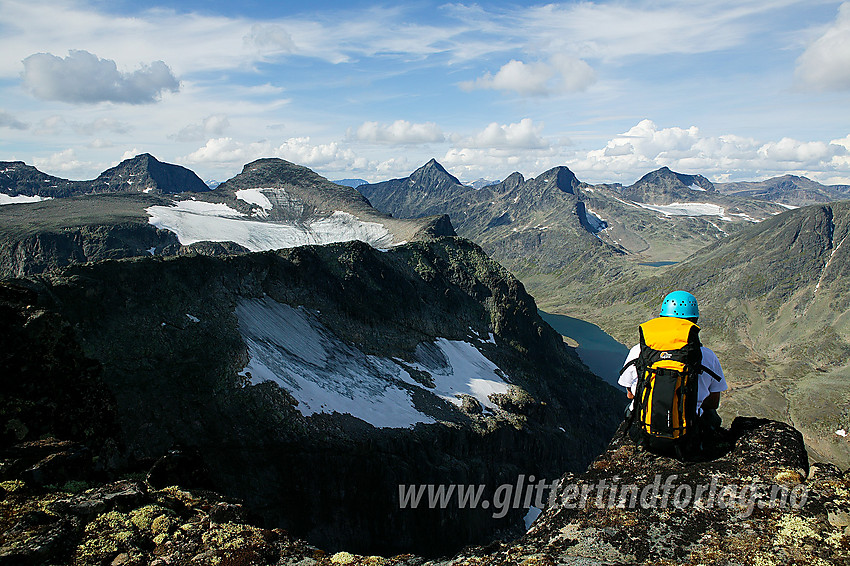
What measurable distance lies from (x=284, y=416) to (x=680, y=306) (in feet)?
102

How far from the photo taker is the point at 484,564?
8.17 meters

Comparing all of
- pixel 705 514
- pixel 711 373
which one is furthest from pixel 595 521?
pixel 711 373

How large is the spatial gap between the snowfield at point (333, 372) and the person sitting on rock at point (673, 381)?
31.8m

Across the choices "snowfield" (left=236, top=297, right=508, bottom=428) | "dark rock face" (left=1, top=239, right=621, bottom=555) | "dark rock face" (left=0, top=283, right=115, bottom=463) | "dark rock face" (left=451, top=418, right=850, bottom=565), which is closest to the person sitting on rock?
"dark rock face" (left=451, top=418, right=850, bottom=565)

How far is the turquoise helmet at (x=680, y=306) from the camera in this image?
32.5 feet

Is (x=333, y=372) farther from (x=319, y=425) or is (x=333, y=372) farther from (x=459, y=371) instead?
(x=459, y=371)

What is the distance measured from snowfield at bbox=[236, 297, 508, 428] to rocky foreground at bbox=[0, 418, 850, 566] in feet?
93.0

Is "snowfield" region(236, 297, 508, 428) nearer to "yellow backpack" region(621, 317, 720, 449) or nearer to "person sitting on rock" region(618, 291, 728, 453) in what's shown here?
"person sitting on rock" region(618, 291, 728, 453)

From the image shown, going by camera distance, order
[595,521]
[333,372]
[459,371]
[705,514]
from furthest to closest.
→ [459,371] → [333,372] → [595,521] → [705,514]

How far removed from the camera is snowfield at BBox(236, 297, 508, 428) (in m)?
42.2

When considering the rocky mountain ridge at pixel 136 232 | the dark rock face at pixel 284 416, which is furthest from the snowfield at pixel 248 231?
the dark rock face at pixel 284 416

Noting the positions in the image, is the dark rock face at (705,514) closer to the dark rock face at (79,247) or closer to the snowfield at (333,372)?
the snowfield at (333,372)

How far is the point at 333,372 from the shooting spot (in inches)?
1986

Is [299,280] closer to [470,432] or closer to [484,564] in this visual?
[470,432]
